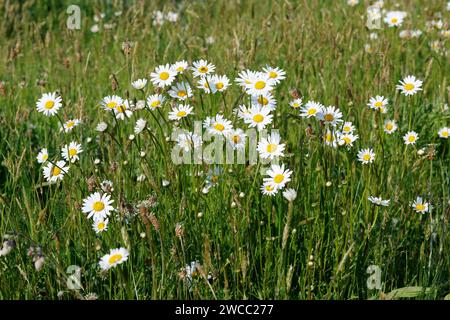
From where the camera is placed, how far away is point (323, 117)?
205 cm

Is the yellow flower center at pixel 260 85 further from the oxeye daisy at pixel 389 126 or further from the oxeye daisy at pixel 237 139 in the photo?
the oxeye daisy at pixel 389 126

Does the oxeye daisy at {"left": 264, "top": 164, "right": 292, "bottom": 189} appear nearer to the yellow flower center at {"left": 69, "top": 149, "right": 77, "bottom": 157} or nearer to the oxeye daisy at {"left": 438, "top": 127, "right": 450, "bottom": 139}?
the yellow flower center at {"left": 69, "top": 149, "right": 77, "bottom": 157}

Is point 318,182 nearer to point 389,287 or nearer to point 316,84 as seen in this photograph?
point 389,287

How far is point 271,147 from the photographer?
1929 millimetres

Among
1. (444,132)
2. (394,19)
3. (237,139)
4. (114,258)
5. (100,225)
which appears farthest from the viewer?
(394,19)

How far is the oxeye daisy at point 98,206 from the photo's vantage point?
72.7 inches

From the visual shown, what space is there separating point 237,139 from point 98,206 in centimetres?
49

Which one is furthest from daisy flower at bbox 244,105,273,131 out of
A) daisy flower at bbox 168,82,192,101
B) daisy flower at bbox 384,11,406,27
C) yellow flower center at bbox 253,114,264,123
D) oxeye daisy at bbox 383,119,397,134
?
daisy flower at bbox 384,11,406,27

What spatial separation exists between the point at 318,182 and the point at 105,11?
341cm

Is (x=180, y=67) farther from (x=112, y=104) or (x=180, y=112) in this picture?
(x=112, y=104)

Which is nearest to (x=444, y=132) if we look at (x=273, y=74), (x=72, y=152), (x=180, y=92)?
(x=273, y=74)

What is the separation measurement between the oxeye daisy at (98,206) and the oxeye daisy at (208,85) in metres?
0.52

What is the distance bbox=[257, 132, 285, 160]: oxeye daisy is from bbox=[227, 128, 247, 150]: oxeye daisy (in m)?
0.10
